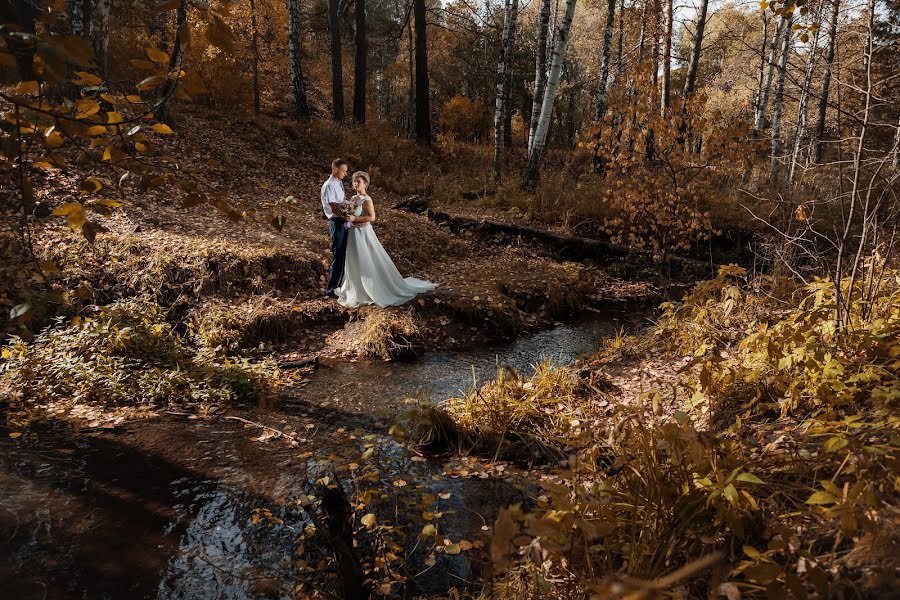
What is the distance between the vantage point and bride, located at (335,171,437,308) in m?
7.72

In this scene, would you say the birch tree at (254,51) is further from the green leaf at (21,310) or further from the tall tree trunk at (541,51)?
the green leaf at (21,310)

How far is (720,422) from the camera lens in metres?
3.56

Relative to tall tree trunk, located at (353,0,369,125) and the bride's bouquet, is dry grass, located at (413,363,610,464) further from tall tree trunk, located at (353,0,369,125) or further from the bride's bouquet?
tall tree trunk, located at (353,0,369,125)

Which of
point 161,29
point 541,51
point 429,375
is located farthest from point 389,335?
point 161,29

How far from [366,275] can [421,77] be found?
12.6m

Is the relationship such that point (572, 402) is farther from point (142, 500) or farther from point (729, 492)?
point (142, 500)

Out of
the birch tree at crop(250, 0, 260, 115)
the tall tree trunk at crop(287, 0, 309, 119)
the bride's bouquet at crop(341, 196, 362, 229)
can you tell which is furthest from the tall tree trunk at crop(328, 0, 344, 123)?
the bride's bouquet at crop(341, 196, 362, 229)

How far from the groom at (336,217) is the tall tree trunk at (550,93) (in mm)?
6797

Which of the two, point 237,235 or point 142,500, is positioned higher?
point 237,235

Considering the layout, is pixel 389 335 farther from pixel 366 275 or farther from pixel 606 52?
pixel 606 52

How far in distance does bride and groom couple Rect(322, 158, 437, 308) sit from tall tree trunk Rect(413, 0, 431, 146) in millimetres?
11317

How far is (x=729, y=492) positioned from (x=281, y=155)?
1446 cm

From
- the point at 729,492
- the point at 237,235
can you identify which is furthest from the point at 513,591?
the point at 237,235

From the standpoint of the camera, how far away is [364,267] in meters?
7.80
